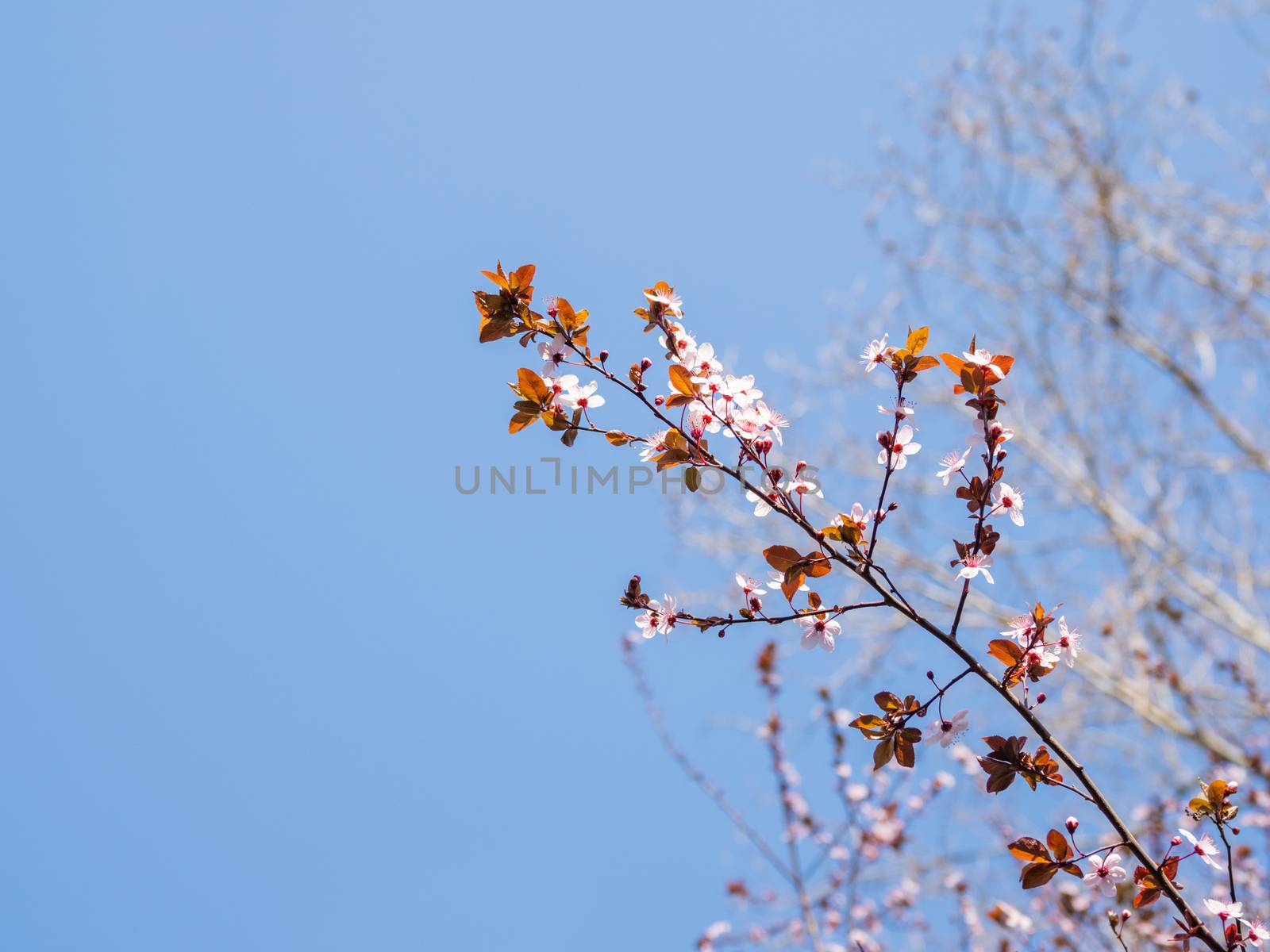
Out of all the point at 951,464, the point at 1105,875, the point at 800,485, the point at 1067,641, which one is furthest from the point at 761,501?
the point at 1105,875

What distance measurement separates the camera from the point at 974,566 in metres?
1.38

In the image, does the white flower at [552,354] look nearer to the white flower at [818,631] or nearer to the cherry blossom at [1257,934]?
the white flower at [818,631]

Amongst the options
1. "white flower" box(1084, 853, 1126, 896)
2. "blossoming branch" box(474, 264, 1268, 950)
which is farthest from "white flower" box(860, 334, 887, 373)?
"white flower" box(1084, 853, 1126, 896)

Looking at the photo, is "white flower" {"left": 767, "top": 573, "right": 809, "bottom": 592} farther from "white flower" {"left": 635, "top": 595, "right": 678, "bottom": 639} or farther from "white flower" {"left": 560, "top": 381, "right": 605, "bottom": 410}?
"white flower" {"left": 560, "top": 381, "right": 605, "bottom": 410}

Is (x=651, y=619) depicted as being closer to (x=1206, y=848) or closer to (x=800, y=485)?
(x=800, y=485)

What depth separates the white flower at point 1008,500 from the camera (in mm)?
1428

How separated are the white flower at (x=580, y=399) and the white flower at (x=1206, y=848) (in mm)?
1214

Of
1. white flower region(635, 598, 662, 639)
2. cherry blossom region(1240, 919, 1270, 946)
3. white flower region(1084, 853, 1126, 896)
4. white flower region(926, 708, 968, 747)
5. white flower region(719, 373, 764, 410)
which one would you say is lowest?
cherry blossom region(1240, 919, 1270, 946)

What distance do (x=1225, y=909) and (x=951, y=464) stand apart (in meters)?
0.83

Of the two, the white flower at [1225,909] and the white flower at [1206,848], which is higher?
the white flower at [1206,848]

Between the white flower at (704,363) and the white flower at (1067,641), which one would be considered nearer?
the white flower at (1067,641)

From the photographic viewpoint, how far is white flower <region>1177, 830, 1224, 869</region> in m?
1.40

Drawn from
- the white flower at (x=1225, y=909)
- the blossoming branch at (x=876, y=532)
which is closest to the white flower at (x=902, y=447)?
the blossoming branch at (x=876, y=532)

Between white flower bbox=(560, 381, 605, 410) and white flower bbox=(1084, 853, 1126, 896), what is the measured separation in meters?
1.11
